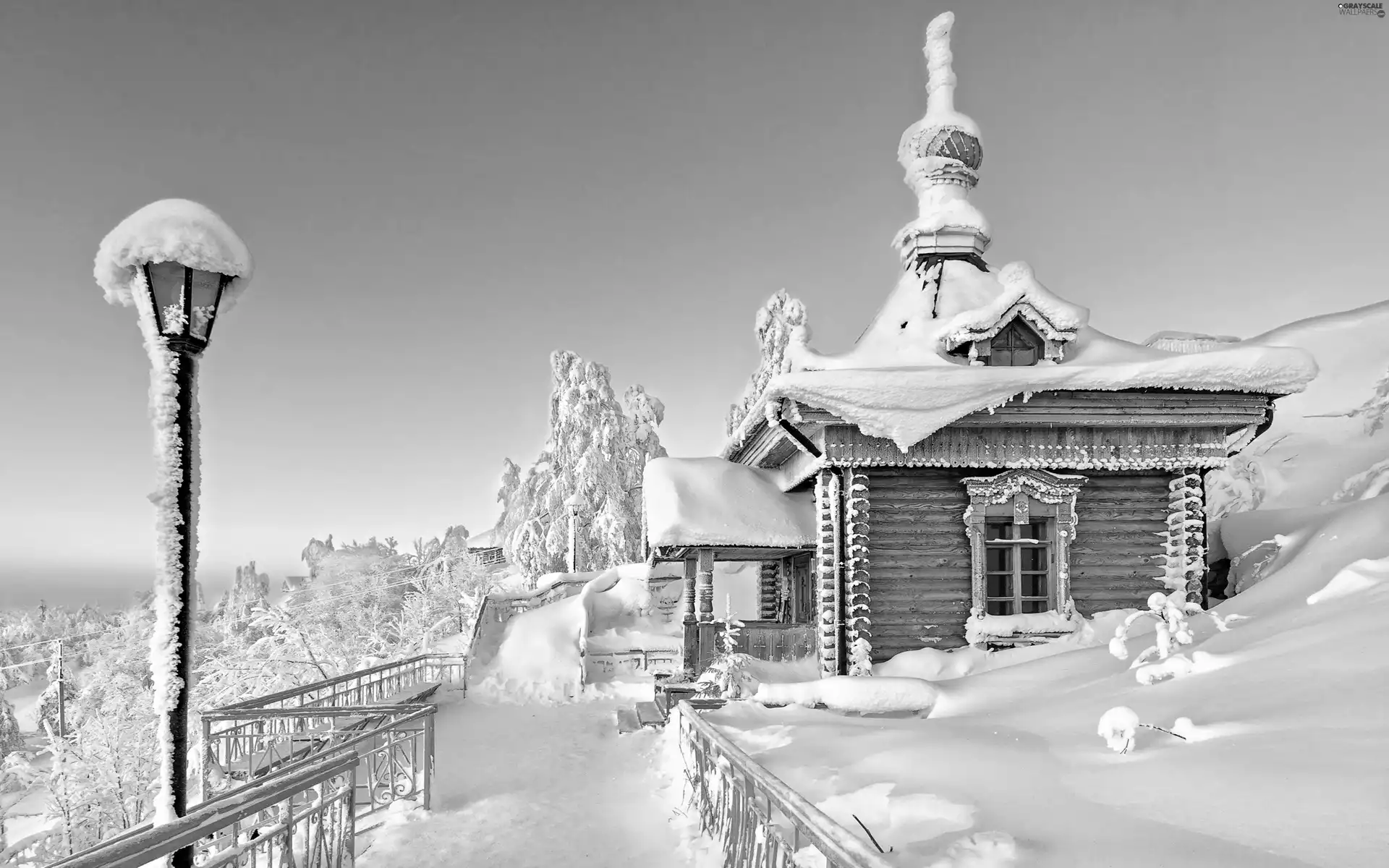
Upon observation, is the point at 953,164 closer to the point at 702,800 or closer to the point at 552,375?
the point at 702,800

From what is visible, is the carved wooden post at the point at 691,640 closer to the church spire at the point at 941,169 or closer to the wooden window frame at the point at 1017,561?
the wooden window frame at the point at 1017,561

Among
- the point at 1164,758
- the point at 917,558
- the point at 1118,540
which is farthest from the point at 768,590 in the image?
the point at 1164,758

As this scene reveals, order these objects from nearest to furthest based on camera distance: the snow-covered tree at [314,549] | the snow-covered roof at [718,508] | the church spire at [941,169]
Result: the snow-covered roof at [718,508] → the church spire at [941,169] → the snow-covered tree at [314,549]

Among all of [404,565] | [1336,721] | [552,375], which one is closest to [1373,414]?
[1336,721]

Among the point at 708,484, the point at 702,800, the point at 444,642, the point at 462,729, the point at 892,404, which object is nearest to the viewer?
the point at 702,800

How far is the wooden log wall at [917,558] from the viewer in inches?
489

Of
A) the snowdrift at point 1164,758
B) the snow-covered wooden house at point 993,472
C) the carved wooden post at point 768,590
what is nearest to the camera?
the snowdrift at point 1164,758

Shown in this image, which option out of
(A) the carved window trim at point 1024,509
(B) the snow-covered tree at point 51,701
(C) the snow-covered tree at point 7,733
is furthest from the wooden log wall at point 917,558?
(C) the snow-covered tree at point 7,733

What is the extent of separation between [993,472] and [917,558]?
6.68 feet

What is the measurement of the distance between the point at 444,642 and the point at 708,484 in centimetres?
1856

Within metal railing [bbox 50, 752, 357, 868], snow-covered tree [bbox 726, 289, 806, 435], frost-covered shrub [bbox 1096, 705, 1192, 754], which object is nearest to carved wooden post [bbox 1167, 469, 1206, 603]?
frost-covered shrub [bbox 1096, 705, 1192, 754]

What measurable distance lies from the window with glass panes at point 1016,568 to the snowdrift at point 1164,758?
160 inches

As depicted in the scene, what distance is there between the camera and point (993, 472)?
12.7 metres

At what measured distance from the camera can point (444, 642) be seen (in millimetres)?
27984
